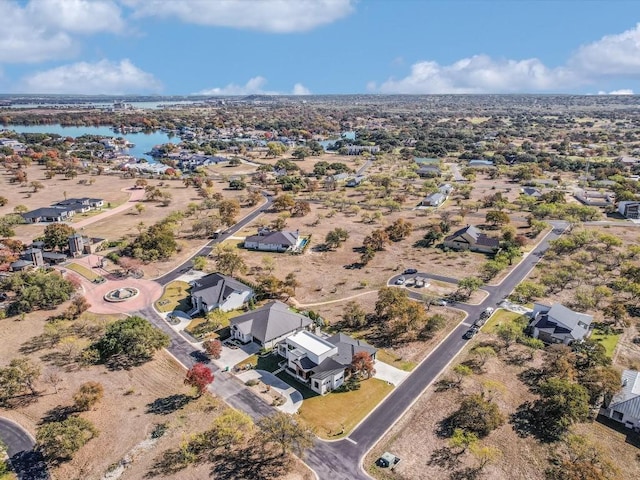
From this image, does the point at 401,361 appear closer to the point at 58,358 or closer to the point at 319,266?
the point at 319,266

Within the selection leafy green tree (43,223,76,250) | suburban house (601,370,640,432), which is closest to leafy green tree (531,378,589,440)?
suburban house (601,370,640,432)

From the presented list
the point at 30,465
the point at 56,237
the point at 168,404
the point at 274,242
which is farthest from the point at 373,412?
the point at 56,237

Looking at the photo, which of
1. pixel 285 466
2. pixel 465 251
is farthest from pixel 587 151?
pixel 285 466

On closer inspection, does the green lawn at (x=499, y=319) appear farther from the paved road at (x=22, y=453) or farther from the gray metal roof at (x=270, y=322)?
the paved road at (x=22, y=453)

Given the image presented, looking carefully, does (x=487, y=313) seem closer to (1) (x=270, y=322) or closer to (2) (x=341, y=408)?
(2) (x=341, y=408)

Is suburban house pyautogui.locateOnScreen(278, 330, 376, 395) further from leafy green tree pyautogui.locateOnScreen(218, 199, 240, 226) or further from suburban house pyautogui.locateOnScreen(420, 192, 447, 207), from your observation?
suburban house pyautogui.locateOnScreen(420, 192, 447, 207)

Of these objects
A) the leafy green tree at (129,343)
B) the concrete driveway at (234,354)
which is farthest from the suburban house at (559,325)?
the leafy green tree at (129,343)
